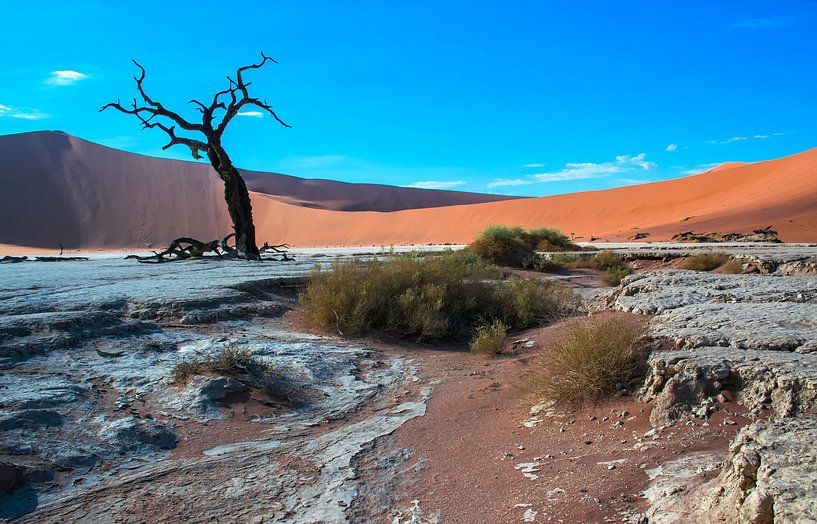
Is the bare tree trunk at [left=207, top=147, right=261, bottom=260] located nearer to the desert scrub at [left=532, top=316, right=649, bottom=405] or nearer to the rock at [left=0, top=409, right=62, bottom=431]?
the rock at [left=0, top=409, right=62, bottom=431]

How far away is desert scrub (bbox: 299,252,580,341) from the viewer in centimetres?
792

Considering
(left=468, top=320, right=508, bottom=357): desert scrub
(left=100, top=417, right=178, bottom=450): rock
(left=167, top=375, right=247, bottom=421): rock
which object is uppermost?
(left=468, top=320, right=508, bottom=357): desert scrub

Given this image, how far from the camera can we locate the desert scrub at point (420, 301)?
7.92 metres

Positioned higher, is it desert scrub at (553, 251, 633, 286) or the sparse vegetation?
desert scrub at (553, 251, 633, 286)

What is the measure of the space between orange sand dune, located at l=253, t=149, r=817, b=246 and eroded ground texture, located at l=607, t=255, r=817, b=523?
32441mm

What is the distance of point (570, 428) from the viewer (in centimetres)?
409

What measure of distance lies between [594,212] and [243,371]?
55400mm

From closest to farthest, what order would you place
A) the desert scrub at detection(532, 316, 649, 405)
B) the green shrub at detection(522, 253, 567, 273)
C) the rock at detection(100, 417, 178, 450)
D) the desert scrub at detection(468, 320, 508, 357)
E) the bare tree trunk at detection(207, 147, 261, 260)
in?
the rock at detection(100, 417, 178, 450)
the desert scrub at detection(532, 316, 649, 405)
the desert scrub at detection(468, 320, 508, 357)
the bare tree trunk at detection(207, 147, 261, 260)
the green shrub at detection(522, 253, 567, 273)

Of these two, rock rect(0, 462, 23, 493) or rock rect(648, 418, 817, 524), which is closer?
rock rect(648, 418, 817, 524)

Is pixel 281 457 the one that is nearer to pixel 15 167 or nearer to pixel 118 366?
pixel 118 366

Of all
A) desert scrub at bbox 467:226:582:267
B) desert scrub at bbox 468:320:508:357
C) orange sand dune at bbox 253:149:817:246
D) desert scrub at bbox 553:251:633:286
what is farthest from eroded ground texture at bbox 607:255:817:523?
orange sand dune at bbox 253:149:817:246

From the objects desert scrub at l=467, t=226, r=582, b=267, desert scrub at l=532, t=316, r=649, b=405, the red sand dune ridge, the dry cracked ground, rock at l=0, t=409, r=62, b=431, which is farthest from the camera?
the red sand dune ridge

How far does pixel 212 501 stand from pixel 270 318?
485 centimetres

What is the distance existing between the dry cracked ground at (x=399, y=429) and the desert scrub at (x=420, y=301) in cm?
114
